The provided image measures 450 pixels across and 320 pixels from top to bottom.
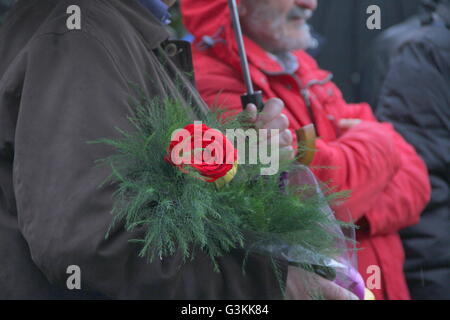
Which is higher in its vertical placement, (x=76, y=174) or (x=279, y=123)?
(x=279, y=123)

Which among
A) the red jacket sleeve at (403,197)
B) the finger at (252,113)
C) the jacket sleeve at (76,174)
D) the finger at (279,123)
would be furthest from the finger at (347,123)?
the jacket sleeve at (76,174)

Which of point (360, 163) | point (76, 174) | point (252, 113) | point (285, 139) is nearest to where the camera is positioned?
point (76, 174)

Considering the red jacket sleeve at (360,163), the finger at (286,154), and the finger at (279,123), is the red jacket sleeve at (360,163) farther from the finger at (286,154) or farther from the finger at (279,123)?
the finger at (286,154)

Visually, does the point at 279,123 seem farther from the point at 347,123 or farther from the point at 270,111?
the point at 347,123

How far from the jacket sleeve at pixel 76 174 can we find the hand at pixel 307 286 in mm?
225

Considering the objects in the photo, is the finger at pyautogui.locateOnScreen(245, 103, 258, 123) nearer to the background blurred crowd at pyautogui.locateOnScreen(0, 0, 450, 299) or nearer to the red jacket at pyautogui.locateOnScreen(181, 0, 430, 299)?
the red jacket at pyautogui.locateOnScreen(181, 0, 430, 299)

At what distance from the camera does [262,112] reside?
1853 millimetres

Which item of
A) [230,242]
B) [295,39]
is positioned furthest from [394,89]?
[230,242]

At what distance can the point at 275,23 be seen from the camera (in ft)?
8.65

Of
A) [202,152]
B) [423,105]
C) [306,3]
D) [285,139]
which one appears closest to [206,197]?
[202,152]

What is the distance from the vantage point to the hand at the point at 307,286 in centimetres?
155

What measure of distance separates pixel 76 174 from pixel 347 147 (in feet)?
4.45
